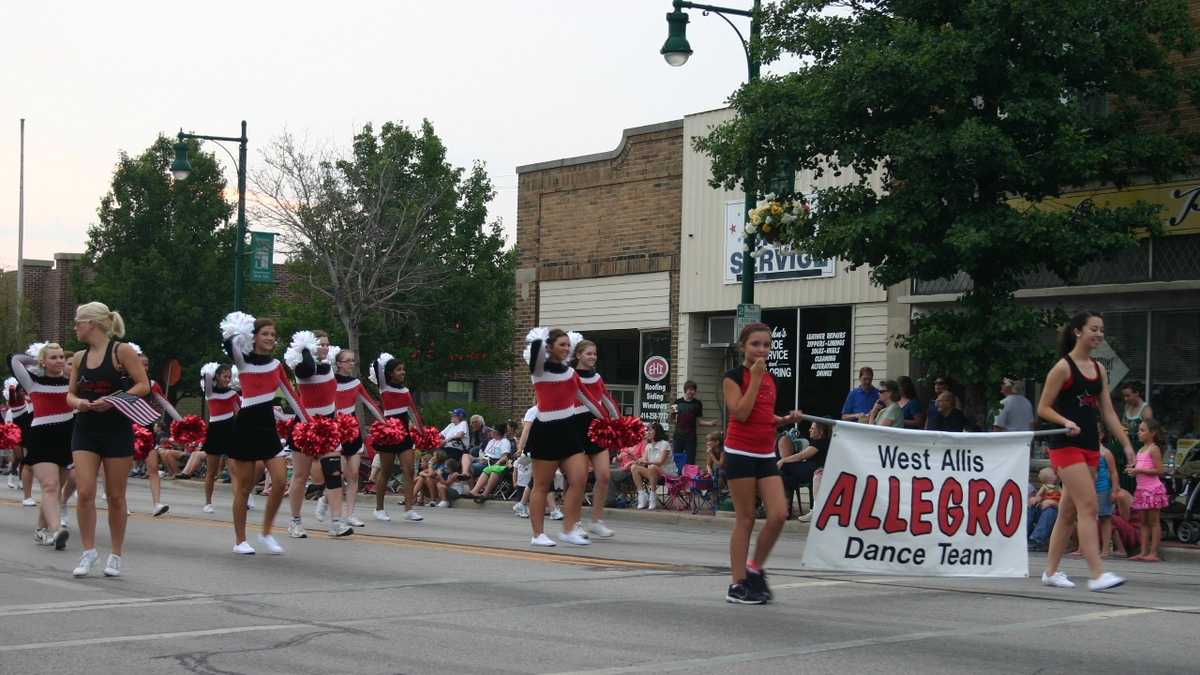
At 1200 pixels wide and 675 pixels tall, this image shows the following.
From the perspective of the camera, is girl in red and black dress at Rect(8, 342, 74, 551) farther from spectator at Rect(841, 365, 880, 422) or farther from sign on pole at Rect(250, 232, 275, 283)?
sign on pole at Rect(250, 232, 275, 283)

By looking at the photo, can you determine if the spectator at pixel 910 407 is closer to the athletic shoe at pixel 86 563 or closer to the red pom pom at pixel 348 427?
the red pom pom at pixel 348 427

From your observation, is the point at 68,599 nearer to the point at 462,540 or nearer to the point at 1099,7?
the point at 462,540

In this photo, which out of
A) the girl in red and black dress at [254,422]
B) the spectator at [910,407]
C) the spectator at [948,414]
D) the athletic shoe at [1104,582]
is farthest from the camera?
the spectator at [910,407]

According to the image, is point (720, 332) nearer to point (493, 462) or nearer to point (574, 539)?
point (493, 462)

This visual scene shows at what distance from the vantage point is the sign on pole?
3572cm

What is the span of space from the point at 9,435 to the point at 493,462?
8.98 metres

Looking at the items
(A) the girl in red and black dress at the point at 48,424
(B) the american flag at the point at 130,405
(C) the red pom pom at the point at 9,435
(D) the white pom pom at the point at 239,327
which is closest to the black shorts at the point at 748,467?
(B) the american flag at the point at 130,405

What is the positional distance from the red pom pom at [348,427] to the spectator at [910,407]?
7.33m

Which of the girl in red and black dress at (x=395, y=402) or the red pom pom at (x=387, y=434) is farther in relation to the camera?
the girl in red and black dress at (x=395, y=402)

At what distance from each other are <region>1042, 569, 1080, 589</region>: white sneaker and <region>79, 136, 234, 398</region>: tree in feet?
144

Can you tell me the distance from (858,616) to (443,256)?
1304 inches

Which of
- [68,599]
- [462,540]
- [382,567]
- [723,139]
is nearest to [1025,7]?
[723,139]

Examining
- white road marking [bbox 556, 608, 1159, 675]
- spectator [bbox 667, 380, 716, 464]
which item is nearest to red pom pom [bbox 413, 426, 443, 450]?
spectator [bbox 667, 380, 716, 464]

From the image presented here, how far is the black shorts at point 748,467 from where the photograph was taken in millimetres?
9648
